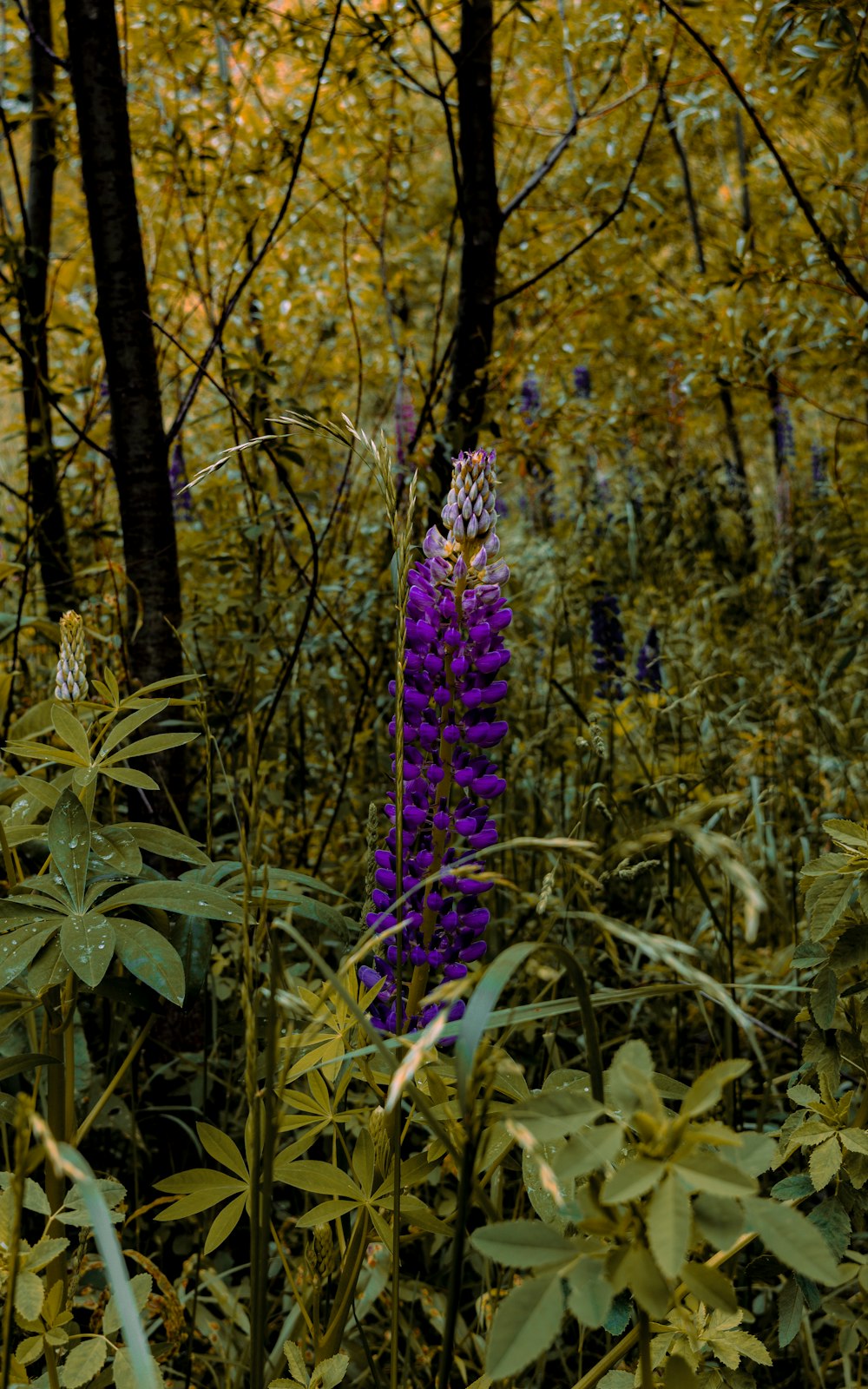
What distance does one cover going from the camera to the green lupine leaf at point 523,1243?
644 mm

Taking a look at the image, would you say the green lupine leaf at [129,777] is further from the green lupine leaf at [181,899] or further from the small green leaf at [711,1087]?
the small green leaf at [711,1087]

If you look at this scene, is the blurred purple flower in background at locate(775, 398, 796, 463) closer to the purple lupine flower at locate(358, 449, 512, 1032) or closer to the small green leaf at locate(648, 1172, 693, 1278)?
the purple lupine flower at locate(358, 449, 512, 1032)

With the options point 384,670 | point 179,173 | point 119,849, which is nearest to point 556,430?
point 384,670

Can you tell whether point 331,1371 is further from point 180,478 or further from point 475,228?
point 180,478

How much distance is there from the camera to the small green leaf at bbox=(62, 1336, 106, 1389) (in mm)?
854

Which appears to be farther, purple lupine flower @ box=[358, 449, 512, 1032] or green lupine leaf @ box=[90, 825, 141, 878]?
purple lupine flower @ box=[358, 449, 512, 1032]

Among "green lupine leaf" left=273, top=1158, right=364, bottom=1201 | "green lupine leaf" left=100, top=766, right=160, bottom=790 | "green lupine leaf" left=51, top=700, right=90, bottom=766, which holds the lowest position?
"green lupine leaf" left=273, top=1158, right=364, bottom=1201

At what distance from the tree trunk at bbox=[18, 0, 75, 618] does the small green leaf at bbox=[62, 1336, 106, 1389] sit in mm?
1629

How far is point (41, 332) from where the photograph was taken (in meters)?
2.52

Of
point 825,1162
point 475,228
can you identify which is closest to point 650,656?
point 475,228

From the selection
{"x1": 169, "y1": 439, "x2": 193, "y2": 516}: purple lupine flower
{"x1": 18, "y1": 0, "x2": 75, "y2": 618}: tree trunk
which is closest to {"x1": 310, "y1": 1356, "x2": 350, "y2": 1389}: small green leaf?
{"x1": 18, "y1": 0, "x2": 75, "y2": 618}: tree trunk

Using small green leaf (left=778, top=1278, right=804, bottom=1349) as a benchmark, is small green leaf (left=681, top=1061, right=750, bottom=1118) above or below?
above

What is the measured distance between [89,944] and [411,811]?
1.31 ft

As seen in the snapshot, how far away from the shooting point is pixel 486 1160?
3.10 feet
